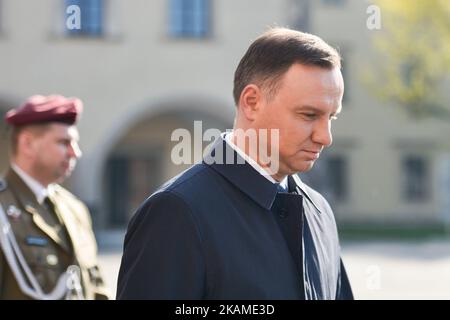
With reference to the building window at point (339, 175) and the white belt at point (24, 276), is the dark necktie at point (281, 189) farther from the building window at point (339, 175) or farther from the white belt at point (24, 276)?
the building window at point (339, 175)

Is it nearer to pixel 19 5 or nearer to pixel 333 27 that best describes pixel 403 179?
pixel 333 27

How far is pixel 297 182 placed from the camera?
241 centimetres

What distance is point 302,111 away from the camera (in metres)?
2.17

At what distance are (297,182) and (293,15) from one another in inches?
687

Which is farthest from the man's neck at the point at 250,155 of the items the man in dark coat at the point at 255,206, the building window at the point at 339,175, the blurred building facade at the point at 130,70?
the building window at the point at 339,175

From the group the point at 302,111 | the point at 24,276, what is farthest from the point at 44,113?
the point at 302,111

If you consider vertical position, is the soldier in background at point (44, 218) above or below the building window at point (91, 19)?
below

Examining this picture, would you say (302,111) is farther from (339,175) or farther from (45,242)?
(339,175)

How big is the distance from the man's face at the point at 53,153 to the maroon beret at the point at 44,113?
0.16 ft

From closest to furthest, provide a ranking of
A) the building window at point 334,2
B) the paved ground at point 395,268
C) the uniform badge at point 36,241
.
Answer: the uniform badge at point 36,241 → the paved ground at point 395,268 → the building window at point 334,2

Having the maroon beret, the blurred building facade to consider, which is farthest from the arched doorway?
the maroon beret

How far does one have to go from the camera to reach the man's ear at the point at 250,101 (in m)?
2.22

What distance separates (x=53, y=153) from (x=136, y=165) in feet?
64.3

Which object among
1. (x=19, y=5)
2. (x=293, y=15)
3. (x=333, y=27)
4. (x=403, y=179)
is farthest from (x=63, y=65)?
(x=403, y=179)
